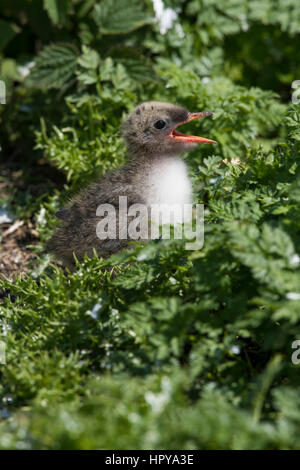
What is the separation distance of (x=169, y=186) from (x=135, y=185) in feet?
0.71

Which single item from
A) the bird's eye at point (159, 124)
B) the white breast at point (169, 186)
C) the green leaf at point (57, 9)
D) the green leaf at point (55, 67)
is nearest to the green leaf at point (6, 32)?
the green leaf at point (57, 9)

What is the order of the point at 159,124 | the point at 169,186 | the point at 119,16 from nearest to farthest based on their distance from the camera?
the point at 169,186, the point at 159,124, the point at 119,16

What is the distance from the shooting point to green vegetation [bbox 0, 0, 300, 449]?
2174mm

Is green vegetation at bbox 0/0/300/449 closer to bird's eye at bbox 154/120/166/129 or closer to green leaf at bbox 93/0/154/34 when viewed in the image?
green leaf at bbox 93/0/154/34

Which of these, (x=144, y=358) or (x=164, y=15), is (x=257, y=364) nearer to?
(x=144, y=358)

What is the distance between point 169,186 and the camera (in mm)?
3568

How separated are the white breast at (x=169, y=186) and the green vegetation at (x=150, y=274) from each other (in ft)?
0.38

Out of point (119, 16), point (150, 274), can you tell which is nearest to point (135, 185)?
point (150, 274)

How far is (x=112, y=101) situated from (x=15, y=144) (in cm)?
140

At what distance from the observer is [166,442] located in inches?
81.9

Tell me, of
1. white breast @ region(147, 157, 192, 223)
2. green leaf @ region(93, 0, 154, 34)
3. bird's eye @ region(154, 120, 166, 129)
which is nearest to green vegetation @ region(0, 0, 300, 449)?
green leaf @ region(93, 0, 154, 34)

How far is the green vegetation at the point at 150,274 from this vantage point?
2.17m

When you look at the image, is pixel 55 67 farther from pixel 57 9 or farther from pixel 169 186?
pixel 169 186
